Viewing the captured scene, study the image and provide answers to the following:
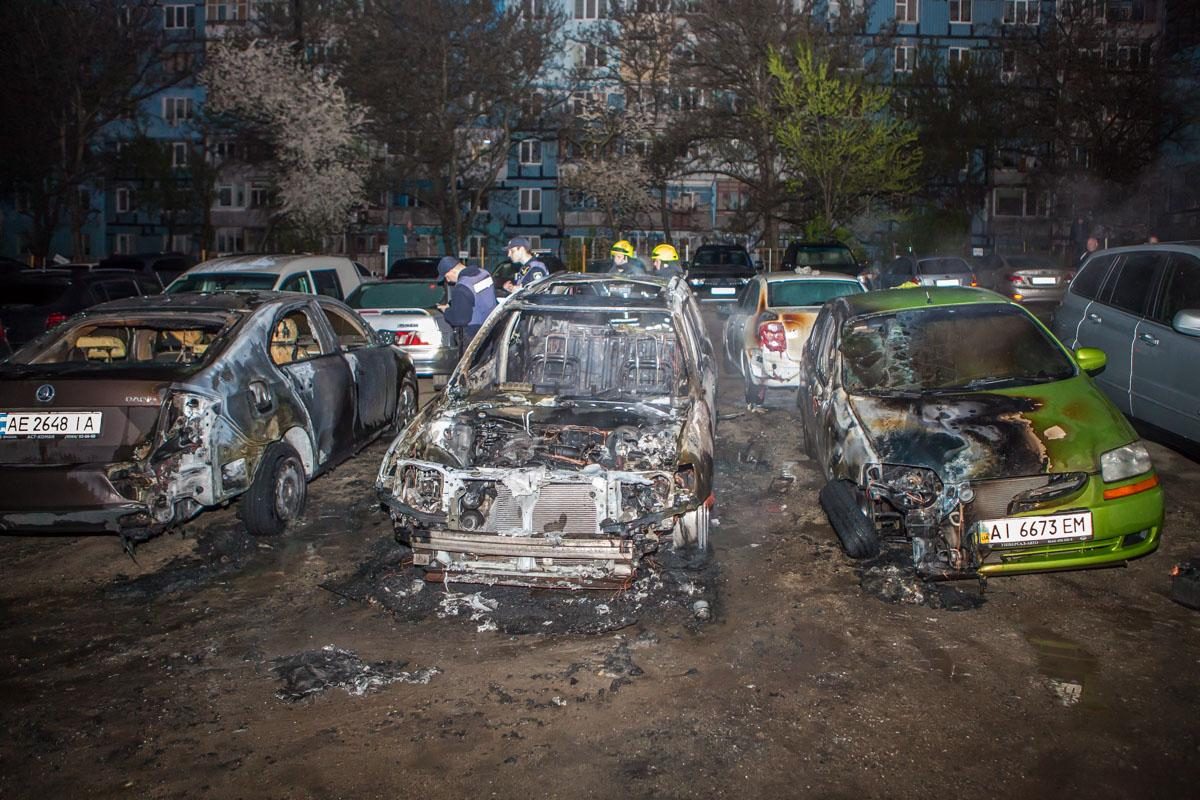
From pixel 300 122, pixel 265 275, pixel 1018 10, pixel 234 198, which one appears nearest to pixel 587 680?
pixel 265 275

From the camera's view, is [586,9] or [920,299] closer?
[920,299]

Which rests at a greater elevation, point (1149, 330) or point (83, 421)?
point (1149, 330)

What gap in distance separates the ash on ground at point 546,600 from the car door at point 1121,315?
14.8ft

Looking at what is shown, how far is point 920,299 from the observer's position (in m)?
7.54

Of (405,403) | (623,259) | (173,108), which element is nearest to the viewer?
(405,403)

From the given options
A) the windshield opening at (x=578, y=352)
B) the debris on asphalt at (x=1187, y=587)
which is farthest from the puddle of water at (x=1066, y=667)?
the windshield opening at (x=578, y=352)

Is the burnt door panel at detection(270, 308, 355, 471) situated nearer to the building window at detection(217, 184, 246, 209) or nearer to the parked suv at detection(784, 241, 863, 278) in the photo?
the parked suv at detection(784, 241, 863, 278)

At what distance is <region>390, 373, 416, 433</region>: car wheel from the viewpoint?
30.8 feet

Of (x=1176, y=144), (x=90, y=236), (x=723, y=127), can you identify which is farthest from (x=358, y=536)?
(x=90, y=236)

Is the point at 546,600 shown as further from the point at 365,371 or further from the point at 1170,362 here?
the point at 1170,362

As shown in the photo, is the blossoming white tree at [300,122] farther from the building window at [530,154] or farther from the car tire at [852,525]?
the car tire at [852,525]

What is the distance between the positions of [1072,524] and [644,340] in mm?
3269

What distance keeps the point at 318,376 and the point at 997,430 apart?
15.7 ft

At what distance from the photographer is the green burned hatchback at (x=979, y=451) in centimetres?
540
